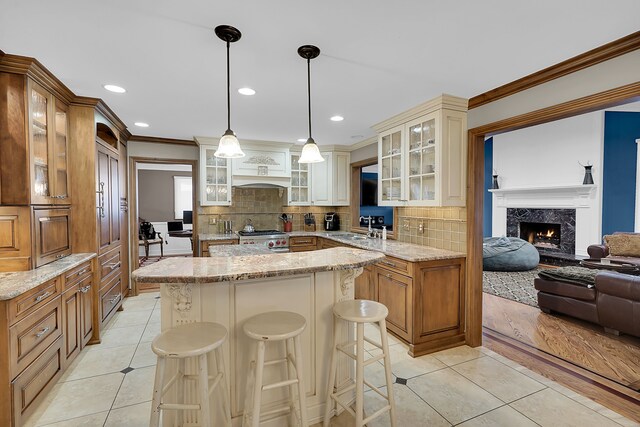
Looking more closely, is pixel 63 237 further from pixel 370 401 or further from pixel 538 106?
pixel 538 106

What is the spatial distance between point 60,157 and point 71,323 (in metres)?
1.51

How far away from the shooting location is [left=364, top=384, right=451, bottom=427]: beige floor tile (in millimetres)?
1976

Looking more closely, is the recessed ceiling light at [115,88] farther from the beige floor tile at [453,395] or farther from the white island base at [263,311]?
the beige floor tile at [453,395]

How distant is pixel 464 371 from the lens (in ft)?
8.45

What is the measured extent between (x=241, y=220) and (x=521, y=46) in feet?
14.9

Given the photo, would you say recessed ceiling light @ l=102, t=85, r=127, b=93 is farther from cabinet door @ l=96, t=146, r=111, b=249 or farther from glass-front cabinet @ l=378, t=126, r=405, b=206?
glass-front cabinet @ l=378, t=126, r=405, b=206

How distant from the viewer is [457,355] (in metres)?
2.86

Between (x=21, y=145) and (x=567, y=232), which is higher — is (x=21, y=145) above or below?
above

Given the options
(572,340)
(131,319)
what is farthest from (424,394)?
(131,319)

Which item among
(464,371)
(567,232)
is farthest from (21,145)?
(567,232)

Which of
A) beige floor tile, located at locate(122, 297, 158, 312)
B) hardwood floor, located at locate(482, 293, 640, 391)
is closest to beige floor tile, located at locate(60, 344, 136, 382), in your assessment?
beige floor tile, located at locate(122, 297, 158, 312)

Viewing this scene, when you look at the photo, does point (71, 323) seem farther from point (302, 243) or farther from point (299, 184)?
point (299, 184)

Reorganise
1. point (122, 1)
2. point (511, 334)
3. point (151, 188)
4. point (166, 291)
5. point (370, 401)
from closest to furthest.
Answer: point (122, 1)
point (166, 291)
point (370, 401)
point (511, 334)
point (151, 188)

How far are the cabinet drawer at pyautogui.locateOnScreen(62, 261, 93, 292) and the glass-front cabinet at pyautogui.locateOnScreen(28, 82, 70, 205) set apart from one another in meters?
0.62
